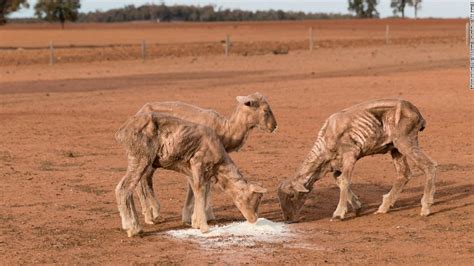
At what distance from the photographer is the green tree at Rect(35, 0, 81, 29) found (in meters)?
114

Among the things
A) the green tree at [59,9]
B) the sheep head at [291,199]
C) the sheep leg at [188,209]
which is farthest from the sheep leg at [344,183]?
the green tree at [59,9]

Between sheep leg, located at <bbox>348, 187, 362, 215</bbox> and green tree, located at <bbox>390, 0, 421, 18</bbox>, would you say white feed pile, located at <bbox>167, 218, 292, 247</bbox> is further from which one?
green tree, located at <bbox>390, 0, 421, 18</bbox>

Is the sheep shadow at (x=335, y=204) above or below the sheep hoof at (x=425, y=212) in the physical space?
below

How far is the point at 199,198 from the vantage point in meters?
12.6

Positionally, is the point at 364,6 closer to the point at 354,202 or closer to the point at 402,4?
the point at 402,4

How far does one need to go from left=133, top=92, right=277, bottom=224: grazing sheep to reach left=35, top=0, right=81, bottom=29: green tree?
102003 mm

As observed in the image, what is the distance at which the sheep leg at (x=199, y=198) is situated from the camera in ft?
41.0

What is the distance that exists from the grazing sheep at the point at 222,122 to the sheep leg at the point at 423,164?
177 cm

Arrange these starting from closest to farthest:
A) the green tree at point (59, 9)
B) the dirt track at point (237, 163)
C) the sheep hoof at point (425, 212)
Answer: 1. the dirt track at point (237, 163)
2. the sheep hoof at point (425, 212)
3. the green tree at point (59, 9)

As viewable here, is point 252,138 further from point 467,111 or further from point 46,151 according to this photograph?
point 467,111

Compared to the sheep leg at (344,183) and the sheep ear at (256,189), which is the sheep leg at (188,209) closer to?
the sheep ear at (256,189)

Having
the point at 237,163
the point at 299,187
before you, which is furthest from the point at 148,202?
the point at 237,163

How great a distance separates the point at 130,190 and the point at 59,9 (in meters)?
104

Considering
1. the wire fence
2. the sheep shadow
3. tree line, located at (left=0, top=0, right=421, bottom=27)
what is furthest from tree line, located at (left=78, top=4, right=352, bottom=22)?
the sheep shadow
